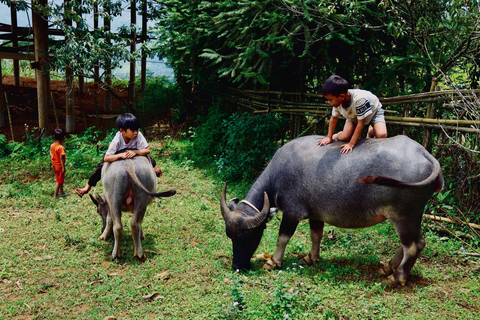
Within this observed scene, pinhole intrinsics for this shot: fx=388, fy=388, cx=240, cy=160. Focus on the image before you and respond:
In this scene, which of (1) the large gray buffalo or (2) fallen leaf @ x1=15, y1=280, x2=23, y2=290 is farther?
(2) fallen leaf @ x1=15, y1=280, x2=23, y2=290

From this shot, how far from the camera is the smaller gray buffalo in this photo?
4.93 meters

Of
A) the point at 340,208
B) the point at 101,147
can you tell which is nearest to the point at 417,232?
the point at 340,208

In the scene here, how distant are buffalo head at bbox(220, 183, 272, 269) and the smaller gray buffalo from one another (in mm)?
879

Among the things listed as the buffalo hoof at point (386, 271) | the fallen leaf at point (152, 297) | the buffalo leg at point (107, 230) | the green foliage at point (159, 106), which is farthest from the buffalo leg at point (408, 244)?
the green foliage at point (159, 106)

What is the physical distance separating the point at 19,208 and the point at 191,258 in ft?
12.4

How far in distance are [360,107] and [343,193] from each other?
1.01 metres

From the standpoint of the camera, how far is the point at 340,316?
3738 millimetres

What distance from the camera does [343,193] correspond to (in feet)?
14.5

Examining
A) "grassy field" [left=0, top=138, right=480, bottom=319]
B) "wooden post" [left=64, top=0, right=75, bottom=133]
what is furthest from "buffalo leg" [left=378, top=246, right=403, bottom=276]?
"wooden post" [left=64, top=0, right=75, bottom=133]

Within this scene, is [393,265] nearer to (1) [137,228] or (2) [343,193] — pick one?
(2) [343,193]

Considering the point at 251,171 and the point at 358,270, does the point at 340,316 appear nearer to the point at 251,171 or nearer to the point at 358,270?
the point at 358,270

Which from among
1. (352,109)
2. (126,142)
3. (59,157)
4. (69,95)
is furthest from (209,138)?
(352,109)

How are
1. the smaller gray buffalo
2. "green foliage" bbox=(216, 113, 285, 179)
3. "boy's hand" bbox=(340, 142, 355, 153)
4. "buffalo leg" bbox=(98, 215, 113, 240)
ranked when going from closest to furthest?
1. "boy's hand" bbox=(340, 142, 355, 153)
2. the smaller gray buffalo
3. "buffalo leg" bbox=(98, 215, 113, 240)
4. "green foliage" bbox=(216, 113, 285, 179)

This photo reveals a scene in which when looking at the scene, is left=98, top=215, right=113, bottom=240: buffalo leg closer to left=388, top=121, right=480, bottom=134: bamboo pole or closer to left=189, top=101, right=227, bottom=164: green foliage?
left=189, top=101, right=227, bottom=164: green foliage
